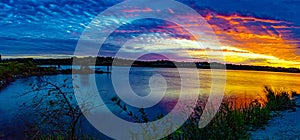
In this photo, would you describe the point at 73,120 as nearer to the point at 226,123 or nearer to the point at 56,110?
the point at 56,110

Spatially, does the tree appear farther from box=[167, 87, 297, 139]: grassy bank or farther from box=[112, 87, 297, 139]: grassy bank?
box=[167, 87, 297, 139]: grassy bank

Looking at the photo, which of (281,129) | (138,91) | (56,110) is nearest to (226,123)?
(281,129)

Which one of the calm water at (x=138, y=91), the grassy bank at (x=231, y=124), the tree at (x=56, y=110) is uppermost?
the tree at (x=56, y=110)

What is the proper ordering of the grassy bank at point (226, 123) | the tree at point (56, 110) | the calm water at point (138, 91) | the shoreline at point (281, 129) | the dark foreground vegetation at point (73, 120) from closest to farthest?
the tree at point (56, 110)
the dark foreground vegetation at point (73, 120)
the grassy bank at point (226, 123)
the shoreline at point (281, 129)
the calm water at point (138, 91)

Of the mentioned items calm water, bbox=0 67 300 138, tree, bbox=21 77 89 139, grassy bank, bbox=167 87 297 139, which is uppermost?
tree, bbox=21 77 89 139

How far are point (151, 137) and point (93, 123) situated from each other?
808cm

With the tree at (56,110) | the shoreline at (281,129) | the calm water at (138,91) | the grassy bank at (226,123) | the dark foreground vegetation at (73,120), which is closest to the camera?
the tree at (56,110)

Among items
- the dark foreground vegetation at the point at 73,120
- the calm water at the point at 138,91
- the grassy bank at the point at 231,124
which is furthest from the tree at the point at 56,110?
the grassy bank at the point at 231,124

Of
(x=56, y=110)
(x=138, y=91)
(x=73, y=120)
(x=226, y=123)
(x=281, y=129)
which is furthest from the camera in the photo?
(x=138, y=91)

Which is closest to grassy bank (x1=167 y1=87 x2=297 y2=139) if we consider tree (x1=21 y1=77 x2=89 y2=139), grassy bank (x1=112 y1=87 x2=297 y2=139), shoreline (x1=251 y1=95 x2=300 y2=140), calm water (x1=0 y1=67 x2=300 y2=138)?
grassy bank (x1=112 y1=87 x2=297 y2=139)

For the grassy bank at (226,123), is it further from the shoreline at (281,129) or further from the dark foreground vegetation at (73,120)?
the shoreline at (281,129)

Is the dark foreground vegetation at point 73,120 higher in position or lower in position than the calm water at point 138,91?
higher

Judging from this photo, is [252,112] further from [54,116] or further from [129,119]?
[54,116]

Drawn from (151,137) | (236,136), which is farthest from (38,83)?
(236,136)
